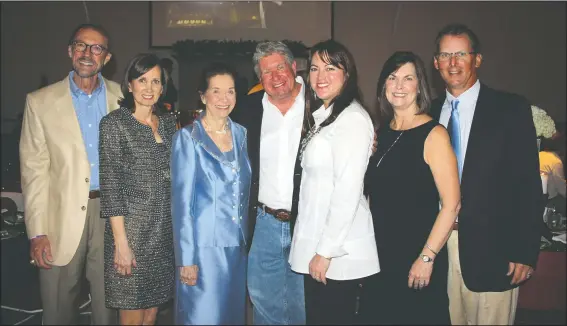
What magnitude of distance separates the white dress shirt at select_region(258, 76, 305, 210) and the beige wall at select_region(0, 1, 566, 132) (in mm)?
5190

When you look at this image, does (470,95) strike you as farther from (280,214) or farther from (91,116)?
(91,116)

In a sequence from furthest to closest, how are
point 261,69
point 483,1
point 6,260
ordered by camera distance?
point 483,1
point 6,260
point 261,69

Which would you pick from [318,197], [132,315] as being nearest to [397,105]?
[318,197]

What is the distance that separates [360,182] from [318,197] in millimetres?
195

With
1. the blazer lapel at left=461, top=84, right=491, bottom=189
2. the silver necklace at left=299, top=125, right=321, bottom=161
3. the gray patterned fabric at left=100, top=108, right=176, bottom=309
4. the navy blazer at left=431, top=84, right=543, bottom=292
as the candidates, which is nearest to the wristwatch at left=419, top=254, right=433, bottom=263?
the navy blazer at left=431, top=84, right=543, bottom=292

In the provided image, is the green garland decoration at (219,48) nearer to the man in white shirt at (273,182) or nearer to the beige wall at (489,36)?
the beige wall at (489,36)

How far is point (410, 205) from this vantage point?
1872 mm

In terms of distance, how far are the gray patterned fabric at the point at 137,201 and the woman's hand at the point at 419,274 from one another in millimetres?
1182

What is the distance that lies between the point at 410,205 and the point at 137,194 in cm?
126

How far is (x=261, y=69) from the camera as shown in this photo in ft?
8.04

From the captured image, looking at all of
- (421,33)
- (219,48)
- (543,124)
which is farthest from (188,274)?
(421,33)

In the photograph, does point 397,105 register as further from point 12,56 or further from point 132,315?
Result: point 12,56

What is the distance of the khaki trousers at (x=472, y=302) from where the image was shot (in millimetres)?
2113

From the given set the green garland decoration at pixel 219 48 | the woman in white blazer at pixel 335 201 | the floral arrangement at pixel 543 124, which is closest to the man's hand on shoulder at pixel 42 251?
the woman in white blazer at pixel 335 201
